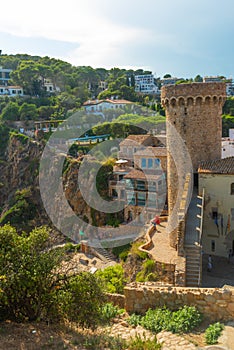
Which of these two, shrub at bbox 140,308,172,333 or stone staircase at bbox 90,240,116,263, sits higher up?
shrub at bbox 140,308,172,333

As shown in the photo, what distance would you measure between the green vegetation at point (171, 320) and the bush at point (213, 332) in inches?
19.0

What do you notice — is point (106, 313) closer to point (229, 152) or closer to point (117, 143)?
point (229, 152)

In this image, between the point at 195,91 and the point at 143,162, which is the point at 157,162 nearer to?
the point at 143,162

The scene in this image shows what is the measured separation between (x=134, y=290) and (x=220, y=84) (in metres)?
13.7

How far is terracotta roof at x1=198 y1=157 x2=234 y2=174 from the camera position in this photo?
19.7 m

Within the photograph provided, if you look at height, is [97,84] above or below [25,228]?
above

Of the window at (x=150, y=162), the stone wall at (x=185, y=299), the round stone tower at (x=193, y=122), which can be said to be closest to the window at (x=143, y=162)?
the window at (x=150, y=162)

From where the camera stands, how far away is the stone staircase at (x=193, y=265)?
14383mm

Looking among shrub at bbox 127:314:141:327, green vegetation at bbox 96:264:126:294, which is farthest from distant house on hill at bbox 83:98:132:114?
shrub at bbox 127:314:141:327

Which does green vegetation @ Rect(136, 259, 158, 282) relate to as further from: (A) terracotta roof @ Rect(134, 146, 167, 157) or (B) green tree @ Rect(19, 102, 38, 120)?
(B) green tree @ Rect(19, 102, 38, 120)

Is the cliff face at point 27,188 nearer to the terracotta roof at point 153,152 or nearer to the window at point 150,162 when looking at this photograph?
the window at point 150,162

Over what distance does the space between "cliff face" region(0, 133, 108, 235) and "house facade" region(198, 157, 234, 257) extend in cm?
2188

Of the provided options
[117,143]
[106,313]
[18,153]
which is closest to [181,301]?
[106,313]

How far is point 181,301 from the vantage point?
10406 mm
